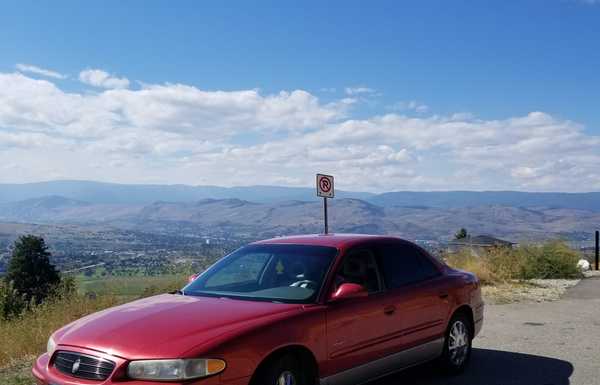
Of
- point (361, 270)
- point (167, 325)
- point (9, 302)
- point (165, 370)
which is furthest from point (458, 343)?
point (9, 302)

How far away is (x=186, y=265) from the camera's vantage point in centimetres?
1303

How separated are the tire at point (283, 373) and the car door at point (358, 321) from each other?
0.32m

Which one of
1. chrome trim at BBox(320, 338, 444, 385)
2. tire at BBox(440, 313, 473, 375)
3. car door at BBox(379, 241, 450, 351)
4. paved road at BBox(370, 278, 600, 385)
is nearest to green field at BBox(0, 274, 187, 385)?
chrome trim at BBox(320, 338, 444, 385)

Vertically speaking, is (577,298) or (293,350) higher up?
(293,350)

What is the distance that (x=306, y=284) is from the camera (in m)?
5.50

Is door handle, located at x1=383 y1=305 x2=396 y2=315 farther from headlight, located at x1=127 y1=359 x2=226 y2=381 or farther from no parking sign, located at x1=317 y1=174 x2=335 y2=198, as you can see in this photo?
no parking sign, located at x1=317 y1=174 x2=335 y2=198

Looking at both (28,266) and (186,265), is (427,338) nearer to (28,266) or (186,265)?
(186,265)

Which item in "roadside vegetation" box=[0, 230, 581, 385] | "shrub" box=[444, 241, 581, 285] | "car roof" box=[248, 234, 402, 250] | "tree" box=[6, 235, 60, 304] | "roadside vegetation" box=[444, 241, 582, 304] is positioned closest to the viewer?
"car roof" box=[248, 234, 402, 250]

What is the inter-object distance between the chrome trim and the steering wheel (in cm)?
73

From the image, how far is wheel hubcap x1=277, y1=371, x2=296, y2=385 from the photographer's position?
475 cm

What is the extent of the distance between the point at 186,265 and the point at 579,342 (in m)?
7.38

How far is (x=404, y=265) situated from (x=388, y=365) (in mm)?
1060

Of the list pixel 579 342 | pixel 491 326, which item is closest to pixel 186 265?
pixel 491 326

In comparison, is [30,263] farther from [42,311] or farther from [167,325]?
[167,325]
